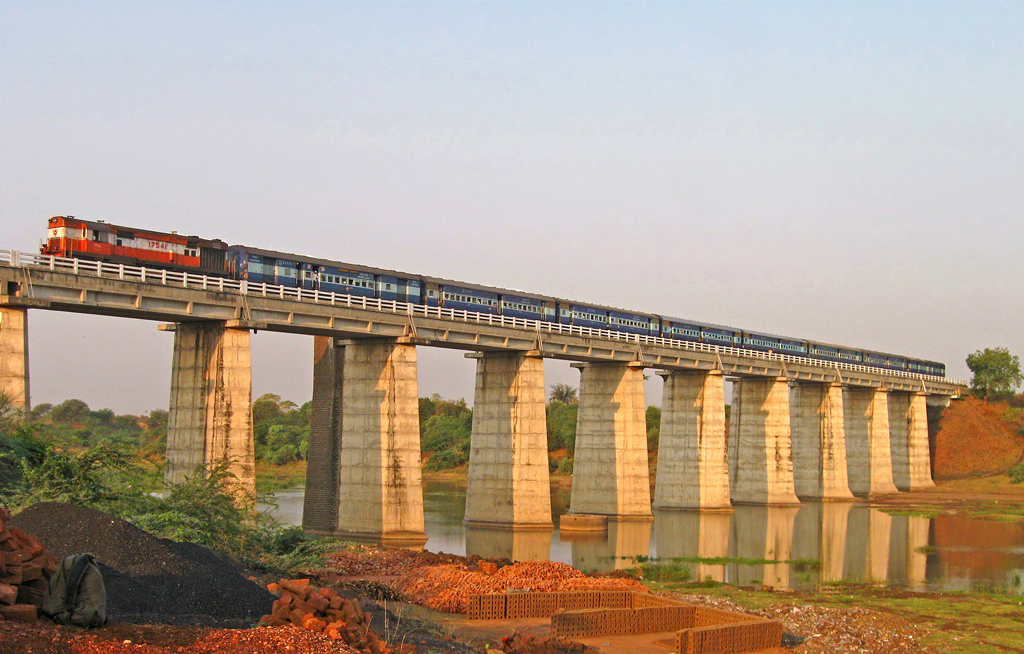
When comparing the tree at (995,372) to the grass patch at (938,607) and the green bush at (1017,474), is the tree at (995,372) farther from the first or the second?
the grass patch at (938,607)

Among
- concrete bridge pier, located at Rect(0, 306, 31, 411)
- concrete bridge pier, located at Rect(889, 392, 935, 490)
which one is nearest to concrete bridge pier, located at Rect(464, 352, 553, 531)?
concrete bridge pier, located at Rect(0, 306, 31, 411)

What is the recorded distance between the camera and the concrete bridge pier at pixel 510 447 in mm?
54219

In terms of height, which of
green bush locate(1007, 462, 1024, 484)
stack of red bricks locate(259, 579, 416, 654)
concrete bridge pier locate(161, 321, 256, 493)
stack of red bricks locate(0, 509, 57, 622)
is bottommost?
green bush locate(1007, 462, 1024, 484)

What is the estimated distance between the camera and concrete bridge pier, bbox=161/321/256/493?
3912 cm

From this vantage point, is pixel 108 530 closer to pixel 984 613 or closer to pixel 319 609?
pixel 319 609

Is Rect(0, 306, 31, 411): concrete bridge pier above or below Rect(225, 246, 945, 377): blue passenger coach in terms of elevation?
below

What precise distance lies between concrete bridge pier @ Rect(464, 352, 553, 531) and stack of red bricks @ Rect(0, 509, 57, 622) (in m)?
41.4

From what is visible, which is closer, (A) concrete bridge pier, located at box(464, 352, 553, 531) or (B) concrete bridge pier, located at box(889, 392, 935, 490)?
(A) concrete bridge pier, located at box(464, 352, 553, 531)

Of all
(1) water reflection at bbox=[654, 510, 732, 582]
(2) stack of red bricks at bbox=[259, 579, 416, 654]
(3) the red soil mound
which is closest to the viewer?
(2) stack of red bricks at bbox=[259, 579, 416, 654]

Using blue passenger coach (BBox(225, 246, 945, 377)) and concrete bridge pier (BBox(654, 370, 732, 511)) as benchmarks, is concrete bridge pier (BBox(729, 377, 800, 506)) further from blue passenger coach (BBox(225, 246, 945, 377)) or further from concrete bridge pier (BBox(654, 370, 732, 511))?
concrete bridge pier (BBox(654, 370, 732, 511))

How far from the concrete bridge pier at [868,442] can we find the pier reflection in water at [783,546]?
19.7 metres

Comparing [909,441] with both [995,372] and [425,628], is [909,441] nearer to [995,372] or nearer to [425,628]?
[995,372]

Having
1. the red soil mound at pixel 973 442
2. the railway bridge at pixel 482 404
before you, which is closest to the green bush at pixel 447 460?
the railway bridge at pixel 482 404

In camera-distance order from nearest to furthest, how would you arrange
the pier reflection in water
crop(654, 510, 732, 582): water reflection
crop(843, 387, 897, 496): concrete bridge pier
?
1. the pier reflection in water
2. crop(654, 510, 732, 582): water reflection
3. crop(843, 387, 897, 496): concrete bridge pier
